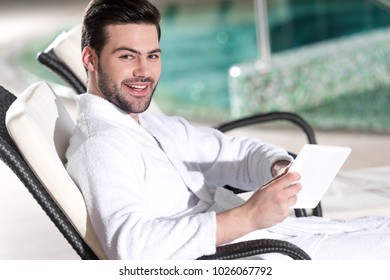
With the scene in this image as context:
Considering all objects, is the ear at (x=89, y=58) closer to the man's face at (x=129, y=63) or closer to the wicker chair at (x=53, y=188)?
the man's face at (x=129, y=63)

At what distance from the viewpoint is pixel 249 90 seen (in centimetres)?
767

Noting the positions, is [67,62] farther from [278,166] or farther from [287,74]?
[287,74]

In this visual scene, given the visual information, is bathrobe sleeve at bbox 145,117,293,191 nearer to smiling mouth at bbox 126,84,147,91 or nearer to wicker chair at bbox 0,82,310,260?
smiling mouth at bbox 126,84,147,91

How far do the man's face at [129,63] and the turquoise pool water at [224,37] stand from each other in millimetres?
5390

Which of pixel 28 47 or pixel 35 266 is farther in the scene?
pixel 28 47

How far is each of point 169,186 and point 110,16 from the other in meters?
0.45

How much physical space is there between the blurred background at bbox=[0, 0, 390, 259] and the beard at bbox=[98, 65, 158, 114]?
2.33 m

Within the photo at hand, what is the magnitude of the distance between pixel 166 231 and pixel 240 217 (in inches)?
6.8

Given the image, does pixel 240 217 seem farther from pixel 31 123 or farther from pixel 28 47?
pixel 28 47

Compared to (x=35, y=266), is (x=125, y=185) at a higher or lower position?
higher

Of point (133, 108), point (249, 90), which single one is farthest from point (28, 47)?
point (133, 108)

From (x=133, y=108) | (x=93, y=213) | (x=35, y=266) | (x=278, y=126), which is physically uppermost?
(x=133, y=108)

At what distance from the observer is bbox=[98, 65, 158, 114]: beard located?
254 cm

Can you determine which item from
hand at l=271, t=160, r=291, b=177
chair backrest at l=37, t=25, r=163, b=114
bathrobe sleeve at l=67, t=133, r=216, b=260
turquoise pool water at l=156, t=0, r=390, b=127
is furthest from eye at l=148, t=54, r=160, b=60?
turquoise pool water at l=156, t=0, r=390, b=127
